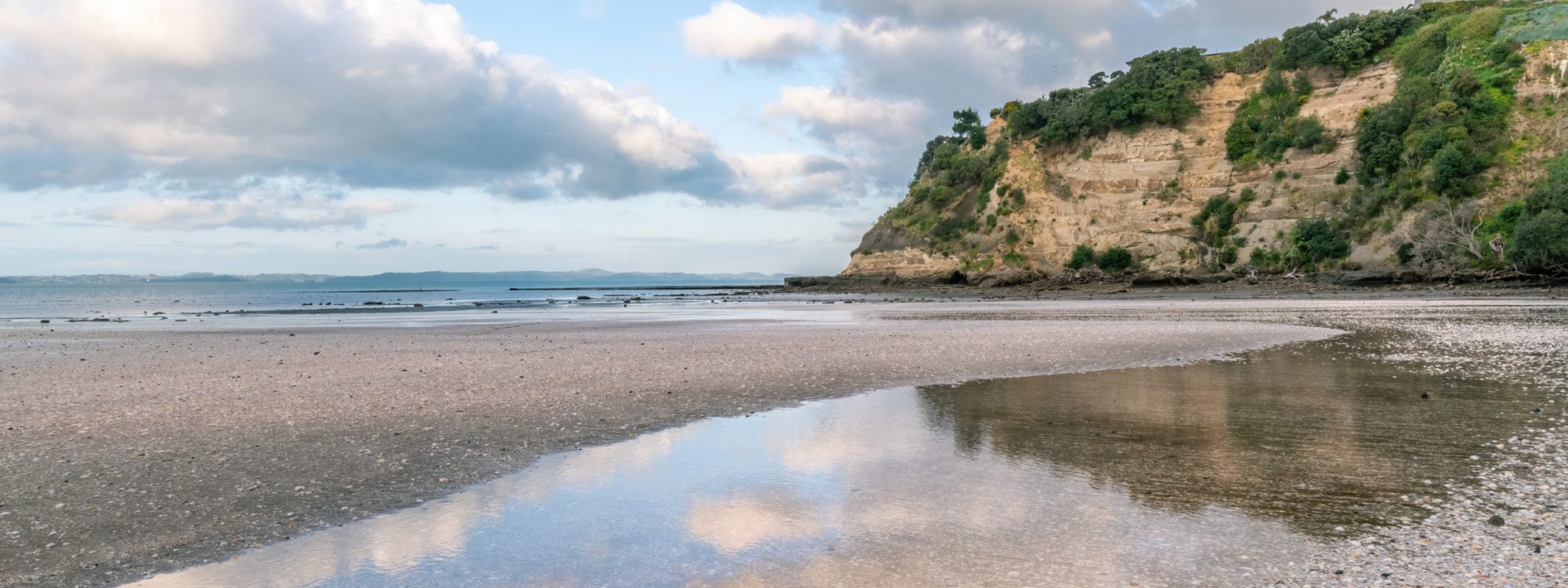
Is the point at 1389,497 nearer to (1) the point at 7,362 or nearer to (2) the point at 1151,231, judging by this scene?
(1) the point at 7,362

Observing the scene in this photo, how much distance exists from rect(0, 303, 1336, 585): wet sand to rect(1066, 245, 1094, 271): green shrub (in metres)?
45.2

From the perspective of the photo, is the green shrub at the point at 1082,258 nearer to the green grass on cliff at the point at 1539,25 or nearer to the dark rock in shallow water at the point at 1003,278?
the dark rock in shallow water at the point at 1003,278

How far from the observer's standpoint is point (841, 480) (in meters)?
5.96

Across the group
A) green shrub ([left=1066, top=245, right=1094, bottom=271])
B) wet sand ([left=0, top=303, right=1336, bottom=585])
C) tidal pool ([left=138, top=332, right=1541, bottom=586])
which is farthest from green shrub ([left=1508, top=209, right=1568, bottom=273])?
tidal pool ([left=138, top=332, right=1541, bottom=586])

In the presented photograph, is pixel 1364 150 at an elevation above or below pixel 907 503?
above

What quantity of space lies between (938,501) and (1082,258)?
65.8 m

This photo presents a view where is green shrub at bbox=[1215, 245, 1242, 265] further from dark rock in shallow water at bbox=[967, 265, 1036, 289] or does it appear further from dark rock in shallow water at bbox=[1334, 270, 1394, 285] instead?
dark rock in shallow water at bbox=[967, 265, 1036, 289]

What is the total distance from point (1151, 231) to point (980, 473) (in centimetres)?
6602

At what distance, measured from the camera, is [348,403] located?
9766 millimetres

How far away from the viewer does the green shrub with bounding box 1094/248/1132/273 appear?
213 feet

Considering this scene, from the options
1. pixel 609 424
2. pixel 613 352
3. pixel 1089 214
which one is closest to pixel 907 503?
pixel 609 424

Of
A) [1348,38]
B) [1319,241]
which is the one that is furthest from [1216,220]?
[1348,38]

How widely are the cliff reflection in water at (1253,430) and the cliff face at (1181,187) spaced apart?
5025 centimetres

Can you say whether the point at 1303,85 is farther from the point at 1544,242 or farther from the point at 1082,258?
the point at 1544,242
